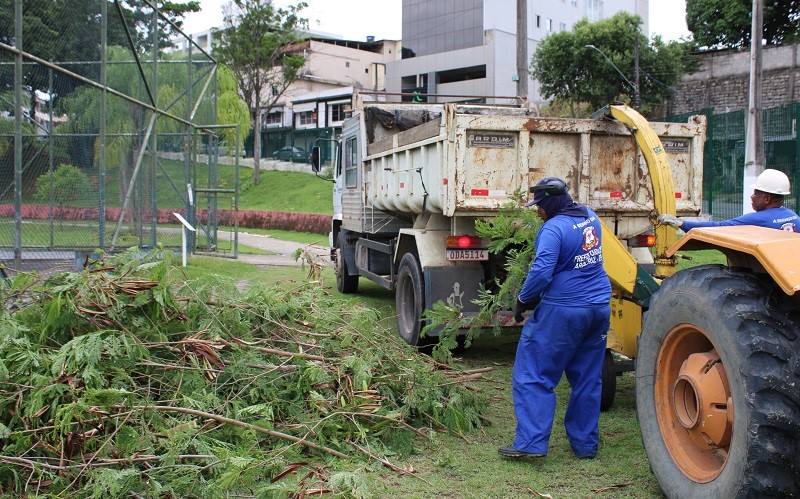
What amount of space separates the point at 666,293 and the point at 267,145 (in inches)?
2062

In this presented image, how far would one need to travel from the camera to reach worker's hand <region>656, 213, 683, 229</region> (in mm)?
5484

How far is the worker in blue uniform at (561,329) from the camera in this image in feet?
16.9

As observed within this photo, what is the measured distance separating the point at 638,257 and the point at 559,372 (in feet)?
12.0

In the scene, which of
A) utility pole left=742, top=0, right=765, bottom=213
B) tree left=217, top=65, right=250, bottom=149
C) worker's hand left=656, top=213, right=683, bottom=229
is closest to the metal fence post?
worker's hand left=656, top=213, right=683, bottom=229

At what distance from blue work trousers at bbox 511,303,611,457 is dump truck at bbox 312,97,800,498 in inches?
23.2

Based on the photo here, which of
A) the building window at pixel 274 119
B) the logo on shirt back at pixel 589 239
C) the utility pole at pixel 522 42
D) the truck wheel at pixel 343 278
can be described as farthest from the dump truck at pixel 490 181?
the building window at pixel 274 119

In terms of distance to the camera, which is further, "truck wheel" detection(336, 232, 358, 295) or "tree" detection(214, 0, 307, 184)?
"tree" detection(214, 0, 307, 184)

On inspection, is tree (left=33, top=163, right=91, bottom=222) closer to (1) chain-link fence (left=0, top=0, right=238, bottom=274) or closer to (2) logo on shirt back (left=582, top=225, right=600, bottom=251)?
(1) chain-link fence (left=0, top=0, right=238, bottom=274)

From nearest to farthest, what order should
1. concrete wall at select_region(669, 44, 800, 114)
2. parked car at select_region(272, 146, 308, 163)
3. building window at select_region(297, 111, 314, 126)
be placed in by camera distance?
concrete wall at select_region(669, 44, 800, 114) → parked car at select_region(272, 146, 308, 163) → building window at select_region(297, 111, 314, 126)

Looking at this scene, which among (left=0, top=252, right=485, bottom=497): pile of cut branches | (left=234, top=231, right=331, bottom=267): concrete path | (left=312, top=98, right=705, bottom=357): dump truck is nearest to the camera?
(left=0, top=252, right=485, bottom=497): pile of cut branches

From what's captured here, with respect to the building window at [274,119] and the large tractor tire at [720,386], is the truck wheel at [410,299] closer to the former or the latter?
the large tractor tire at [720,386]

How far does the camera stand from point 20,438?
14.7ft

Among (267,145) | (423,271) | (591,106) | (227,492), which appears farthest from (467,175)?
(267,145)

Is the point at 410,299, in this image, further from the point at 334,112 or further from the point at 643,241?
the point at 334,112
